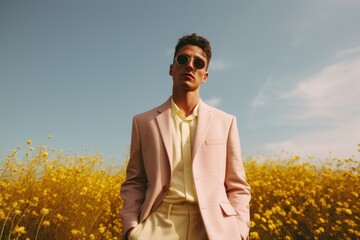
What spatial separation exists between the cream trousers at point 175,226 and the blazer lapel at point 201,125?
339 millimetres

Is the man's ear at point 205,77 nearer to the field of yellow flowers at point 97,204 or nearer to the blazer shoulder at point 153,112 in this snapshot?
the blazer shoulder at point 153,112

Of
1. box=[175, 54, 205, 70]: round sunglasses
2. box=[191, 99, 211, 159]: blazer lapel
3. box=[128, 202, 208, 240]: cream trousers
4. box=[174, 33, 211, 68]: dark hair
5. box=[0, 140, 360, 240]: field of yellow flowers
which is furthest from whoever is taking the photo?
box=[0, 140, 360, 240]: field of yellow flowers

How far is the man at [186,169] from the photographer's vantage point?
1962mm

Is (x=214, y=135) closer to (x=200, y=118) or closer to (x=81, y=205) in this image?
(x=200, y=118)

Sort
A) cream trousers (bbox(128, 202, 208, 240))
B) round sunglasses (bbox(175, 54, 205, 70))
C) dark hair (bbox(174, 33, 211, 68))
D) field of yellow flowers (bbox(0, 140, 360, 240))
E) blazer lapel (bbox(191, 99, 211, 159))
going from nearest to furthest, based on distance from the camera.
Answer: cream trousers (bbox(128, 202, 208, 240)), blazer lapel (bbox(191, 99, 211, 159)), round sunglasses (bbox(175, 54, 205, 70)), dark hair (bbox(174, 33, 211, 68)), field of yellow flowers (bbox(0, 140, 360, 240))

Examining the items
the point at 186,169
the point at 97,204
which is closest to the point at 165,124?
the point at 186,169

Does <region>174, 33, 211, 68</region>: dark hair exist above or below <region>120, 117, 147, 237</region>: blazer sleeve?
above

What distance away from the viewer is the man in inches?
77.2

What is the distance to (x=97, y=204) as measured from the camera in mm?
4844

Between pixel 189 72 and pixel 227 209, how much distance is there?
A: 3.14ft

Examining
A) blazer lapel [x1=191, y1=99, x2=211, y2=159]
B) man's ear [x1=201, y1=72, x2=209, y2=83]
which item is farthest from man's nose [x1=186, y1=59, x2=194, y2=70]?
blazer lapel [x1=191, y1=99, x2=211, y2=159]

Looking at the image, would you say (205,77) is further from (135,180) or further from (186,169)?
(135,180)

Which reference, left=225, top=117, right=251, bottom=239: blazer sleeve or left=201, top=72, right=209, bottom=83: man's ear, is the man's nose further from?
left=225, top=117, right=251, bottom=239: blazer sleeve

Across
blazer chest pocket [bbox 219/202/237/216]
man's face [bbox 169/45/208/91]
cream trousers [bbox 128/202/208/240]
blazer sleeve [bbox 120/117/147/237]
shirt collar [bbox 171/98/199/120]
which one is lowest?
cream trousers [bbox 128/202/208/240]
